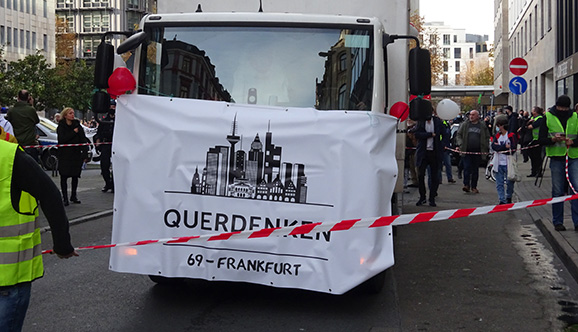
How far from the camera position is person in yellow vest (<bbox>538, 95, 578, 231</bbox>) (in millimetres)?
10312

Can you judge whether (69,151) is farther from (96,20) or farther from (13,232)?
(96,20)

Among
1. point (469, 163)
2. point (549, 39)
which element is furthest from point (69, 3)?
point (469, 163)

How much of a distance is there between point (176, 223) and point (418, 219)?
188 centimetres

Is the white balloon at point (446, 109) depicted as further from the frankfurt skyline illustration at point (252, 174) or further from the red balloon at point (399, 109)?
the frankfurt skyline illustration at point (252, 174)

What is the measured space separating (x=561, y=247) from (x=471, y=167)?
26.6ft

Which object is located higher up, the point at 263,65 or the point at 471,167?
the point at 263,65

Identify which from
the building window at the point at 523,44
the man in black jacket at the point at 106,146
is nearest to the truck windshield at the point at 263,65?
the man in black jacket at the point at 106,146

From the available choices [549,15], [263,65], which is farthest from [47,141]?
[549,15]

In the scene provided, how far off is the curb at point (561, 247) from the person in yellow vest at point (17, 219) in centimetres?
586


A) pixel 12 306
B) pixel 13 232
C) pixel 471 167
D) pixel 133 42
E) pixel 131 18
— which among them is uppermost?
pixel 131 18

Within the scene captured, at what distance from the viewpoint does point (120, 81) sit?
6.96 m

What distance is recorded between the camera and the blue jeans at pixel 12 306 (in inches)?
151

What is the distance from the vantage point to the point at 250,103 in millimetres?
7086

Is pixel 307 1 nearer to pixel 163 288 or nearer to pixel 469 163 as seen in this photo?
pixel 163 288
